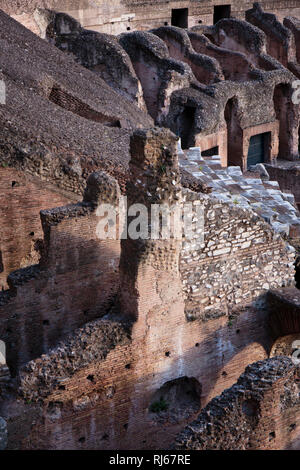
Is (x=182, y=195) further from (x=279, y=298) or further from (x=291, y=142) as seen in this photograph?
(x=291, y=142)

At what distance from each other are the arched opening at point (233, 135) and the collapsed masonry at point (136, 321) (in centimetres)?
1047

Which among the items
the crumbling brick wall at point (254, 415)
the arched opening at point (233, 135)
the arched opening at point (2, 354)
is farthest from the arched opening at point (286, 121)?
the arched opening at point (2, 354)

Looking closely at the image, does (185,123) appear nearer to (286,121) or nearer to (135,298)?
(286,121)

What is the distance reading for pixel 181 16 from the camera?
26.8 m

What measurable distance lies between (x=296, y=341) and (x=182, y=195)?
2.69 m

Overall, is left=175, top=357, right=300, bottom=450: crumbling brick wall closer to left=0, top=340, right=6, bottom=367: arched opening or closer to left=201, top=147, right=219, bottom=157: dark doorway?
left=0, top=340, right=6, bottom=367: arched opening

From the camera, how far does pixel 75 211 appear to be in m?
8.50

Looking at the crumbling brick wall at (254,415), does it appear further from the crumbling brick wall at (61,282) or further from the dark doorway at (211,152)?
the dark doorway at (211,152)

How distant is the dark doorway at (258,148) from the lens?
20.2 meters

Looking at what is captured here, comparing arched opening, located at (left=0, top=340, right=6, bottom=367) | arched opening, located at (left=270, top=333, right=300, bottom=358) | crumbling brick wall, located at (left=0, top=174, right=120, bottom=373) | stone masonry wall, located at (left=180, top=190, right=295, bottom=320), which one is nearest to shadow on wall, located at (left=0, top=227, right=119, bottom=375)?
crumbling brick wall, located at (left=0, top=174, right=120, bottom=373)

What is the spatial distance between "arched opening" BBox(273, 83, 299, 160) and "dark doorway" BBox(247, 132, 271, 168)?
83 cm

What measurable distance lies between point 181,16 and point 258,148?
28.3ft

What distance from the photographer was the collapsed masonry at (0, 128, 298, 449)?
749 cm
